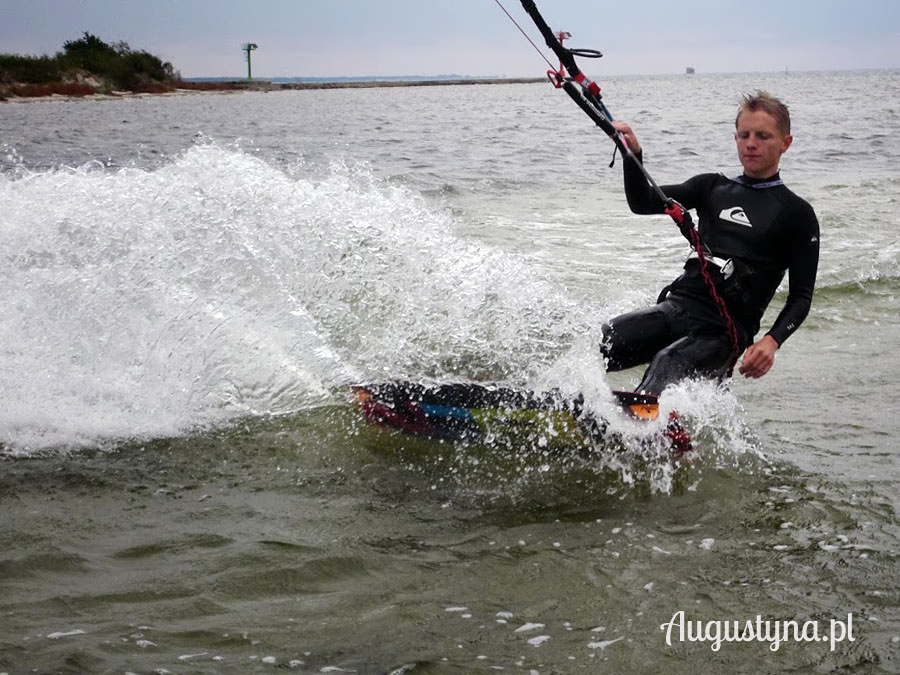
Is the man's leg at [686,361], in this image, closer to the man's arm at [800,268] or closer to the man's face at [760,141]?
the man's arm at [800,268]

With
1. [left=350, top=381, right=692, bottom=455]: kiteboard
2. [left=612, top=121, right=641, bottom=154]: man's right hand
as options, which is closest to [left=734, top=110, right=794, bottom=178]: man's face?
[left=612, top=121, right=641, bottom=154]: man's right hand

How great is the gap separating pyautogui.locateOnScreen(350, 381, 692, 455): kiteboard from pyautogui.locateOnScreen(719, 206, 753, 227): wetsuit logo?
3.48ft

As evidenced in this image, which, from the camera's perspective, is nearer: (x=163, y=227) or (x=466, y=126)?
(x=163, y=227)

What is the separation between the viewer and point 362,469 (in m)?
4.85

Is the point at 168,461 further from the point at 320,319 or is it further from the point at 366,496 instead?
the point at 320,319

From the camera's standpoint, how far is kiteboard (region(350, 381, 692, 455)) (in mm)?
4836

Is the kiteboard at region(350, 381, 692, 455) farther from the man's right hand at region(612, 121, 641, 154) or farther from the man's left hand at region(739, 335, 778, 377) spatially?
the man's right hand at region(612, 121, 641, 154)

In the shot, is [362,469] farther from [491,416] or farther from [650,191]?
[650,191]

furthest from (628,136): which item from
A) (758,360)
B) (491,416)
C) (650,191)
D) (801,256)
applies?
(491,416)

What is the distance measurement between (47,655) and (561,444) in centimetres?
274

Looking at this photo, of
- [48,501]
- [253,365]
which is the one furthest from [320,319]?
[48,501]

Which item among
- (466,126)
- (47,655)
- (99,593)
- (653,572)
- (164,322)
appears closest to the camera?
(47,655)

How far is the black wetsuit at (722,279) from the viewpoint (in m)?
4.68

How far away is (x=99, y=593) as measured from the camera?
3420mm
